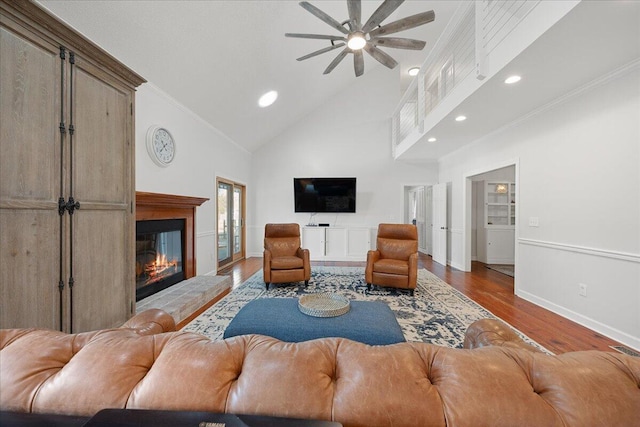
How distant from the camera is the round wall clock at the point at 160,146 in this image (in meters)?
3.05

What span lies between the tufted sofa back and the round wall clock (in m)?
2.84

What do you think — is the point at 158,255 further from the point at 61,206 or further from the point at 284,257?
the point at 61,206

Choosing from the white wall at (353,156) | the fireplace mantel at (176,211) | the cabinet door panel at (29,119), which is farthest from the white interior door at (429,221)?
the cabinet door panel at (29,119)

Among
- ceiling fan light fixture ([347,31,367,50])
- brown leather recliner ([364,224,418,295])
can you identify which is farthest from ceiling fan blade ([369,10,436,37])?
brown leather recliner ([364,224,418,295])

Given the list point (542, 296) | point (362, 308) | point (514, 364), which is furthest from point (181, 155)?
point (542, 296)

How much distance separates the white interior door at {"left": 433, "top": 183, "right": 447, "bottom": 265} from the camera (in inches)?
220

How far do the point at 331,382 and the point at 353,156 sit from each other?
243 inches

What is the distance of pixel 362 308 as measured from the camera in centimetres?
211

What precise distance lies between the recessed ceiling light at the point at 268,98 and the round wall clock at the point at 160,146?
5.90ft

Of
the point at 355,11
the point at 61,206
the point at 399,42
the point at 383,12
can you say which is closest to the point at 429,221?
the point at 399,42

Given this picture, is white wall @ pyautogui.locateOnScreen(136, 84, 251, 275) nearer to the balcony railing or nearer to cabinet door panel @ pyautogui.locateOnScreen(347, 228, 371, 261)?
cabinet door panel @ pyautogui.locateOnScreen(347, 228, 371, 261)

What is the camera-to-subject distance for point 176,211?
138 inches

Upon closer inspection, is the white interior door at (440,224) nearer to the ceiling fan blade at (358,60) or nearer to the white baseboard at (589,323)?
the white baseboard at (589,323)

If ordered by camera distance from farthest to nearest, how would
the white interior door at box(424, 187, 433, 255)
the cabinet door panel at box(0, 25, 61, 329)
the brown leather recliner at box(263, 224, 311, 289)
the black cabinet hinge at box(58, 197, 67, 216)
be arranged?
1. the white interior door at box(424, 187, 433, 255)
2. the brown leather recliner at box(263, 224, 311, 289)
3. the black cabinet hinge at box(58, 197, 67, 216)
4. the cabinet door panel at box(0, 25, 61, 329)
